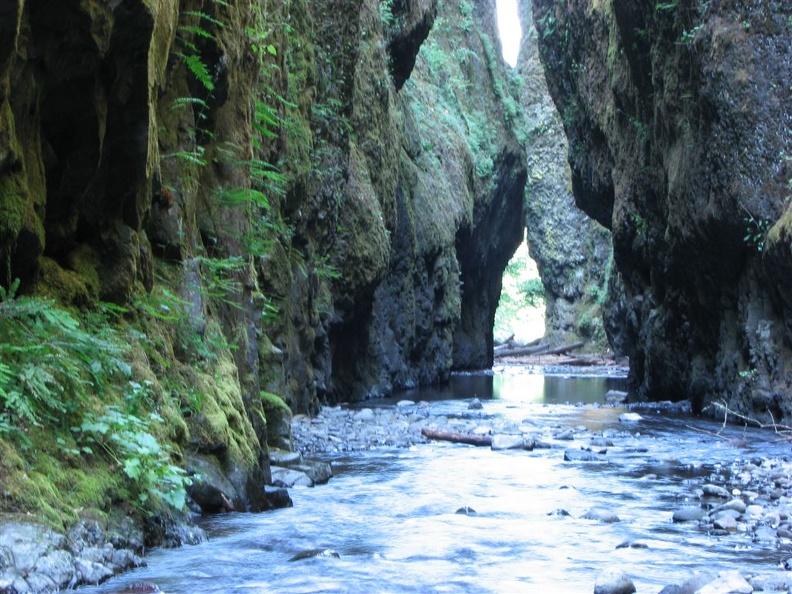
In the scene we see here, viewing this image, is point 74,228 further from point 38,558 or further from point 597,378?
point 597,378

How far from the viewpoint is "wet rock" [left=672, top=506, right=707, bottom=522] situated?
21.4ft

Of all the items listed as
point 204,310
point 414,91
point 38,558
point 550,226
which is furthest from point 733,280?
point 550,226

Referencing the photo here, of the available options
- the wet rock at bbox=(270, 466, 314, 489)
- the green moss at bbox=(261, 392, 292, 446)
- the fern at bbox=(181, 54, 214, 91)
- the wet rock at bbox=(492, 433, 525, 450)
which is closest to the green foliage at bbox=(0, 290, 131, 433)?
the fern at bbox=(181, 54, 214, 91)

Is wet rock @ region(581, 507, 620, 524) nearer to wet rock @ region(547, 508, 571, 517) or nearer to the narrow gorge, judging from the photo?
wet rock @ region(547, 508, 571, 517)

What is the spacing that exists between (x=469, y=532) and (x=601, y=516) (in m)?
1.12

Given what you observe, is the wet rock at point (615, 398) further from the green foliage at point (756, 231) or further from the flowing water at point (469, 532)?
the flowing water at point (469, 532)

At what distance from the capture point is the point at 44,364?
4488 millimetres

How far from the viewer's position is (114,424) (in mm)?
4695

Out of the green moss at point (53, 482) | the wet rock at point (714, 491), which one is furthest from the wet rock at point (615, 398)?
the green moss at point (53, 482)

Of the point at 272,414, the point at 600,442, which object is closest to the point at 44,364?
the point at 272,414

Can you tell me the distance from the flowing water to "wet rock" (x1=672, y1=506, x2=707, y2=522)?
7 centimetres

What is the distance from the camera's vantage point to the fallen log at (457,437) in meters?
11.5

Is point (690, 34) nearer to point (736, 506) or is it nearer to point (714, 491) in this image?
point (714, 491)

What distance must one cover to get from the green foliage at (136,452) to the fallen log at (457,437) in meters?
7.11
